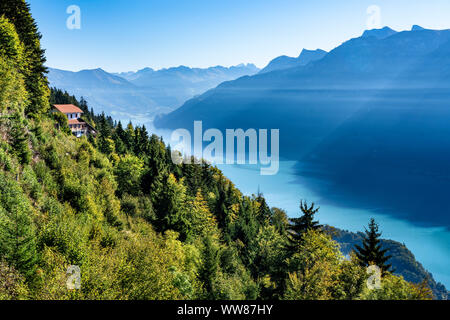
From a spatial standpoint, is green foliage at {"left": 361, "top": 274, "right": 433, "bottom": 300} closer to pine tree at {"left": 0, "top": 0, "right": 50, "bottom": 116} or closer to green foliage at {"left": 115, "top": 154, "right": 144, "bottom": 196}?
green foliage at {"left": 115, "top": 154, "right": 144, "bottom": 196}

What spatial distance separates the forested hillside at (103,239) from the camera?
19.9 m

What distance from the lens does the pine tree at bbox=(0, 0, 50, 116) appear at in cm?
4678

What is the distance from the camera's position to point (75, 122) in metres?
112

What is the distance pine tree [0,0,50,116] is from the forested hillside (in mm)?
171

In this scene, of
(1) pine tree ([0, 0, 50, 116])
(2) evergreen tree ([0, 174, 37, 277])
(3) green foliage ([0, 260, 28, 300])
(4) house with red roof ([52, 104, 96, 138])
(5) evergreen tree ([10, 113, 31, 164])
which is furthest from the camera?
(4) house with red roof ([52, 104, 96, 138])

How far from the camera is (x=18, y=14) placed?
47.5 meters

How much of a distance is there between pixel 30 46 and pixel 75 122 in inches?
2628

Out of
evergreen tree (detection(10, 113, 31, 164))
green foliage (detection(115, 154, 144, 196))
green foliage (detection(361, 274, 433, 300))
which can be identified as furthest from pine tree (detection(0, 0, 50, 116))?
green foliage (detection(361, 274, 433, 300))

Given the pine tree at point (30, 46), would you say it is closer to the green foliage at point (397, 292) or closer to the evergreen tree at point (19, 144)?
the evergreen tree at point (19, 144)

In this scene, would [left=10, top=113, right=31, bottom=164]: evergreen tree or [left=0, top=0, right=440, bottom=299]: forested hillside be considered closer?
[left=0, top=0, right=440, bottom=299]: forested hillside

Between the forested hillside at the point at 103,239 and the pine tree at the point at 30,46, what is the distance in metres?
0.17
